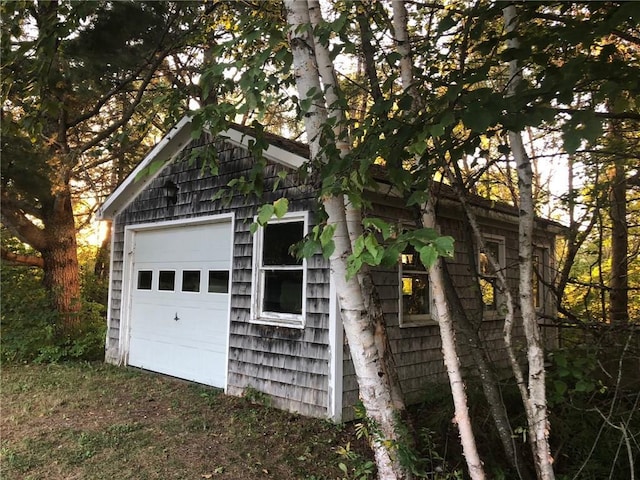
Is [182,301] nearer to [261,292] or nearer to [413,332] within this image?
[261,292]

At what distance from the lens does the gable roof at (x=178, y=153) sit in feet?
18.5

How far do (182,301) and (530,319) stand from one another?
19.2 feet

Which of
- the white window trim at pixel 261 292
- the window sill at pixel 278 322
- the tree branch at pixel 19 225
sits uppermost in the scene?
the tree branch at pixel 19 225

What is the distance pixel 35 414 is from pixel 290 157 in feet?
14.1

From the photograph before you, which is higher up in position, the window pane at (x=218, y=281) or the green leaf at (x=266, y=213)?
the green leaf at (x=266, y=213)

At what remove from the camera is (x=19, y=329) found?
922cm

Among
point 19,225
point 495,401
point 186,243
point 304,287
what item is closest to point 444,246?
point 495,401

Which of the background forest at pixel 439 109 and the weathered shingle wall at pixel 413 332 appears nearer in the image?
the background forest at pixel 439 109

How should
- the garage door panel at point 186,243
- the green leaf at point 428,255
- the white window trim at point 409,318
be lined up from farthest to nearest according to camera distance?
the garage door panel at point 186,243 → the white window trim at point 409,318 → the green leaf at point 428,255

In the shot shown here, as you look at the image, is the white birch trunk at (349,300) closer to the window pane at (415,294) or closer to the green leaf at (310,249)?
A: the green leaf at (310,249)

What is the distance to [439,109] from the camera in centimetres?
260

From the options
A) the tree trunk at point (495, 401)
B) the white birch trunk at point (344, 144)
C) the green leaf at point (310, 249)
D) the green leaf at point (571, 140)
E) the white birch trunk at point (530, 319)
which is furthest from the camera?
the tree trunk at point (495, 401)

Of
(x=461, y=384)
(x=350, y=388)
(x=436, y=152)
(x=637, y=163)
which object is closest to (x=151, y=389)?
(x=350, y=388)

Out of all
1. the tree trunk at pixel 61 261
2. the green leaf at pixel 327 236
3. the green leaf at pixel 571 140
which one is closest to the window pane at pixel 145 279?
the tree trunk at pixel 61 261
